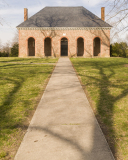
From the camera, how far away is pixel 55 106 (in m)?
4.77

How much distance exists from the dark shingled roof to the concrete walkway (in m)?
27.4

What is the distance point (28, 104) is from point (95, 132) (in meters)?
2.48

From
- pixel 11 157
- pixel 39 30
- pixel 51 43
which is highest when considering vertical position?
pixel 39 30

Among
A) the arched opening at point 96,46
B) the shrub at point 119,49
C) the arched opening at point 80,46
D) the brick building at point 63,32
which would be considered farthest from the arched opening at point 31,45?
the shrub at point 119,49

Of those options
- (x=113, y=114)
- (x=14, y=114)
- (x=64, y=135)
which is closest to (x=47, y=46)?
(x=14, y=114)

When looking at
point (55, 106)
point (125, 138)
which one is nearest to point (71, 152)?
point (125, 138)

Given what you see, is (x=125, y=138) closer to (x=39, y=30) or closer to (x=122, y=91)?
(x=122, y=91)

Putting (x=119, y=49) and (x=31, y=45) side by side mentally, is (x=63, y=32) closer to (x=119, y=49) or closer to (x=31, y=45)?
(x=31, y=45)

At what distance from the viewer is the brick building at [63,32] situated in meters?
30.3

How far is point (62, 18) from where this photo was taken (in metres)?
31.6

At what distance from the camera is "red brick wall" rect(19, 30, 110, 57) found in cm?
3050

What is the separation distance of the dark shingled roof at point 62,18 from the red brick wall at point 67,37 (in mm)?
1201

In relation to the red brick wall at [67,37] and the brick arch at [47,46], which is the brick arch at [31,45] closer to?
the brick arch at [47,46]

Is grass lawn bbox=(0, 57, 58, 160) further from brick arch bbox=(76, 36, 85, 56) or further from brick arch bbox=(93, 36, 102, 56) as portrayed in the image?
brick arch bbox=(93, 36, 102, 56)
